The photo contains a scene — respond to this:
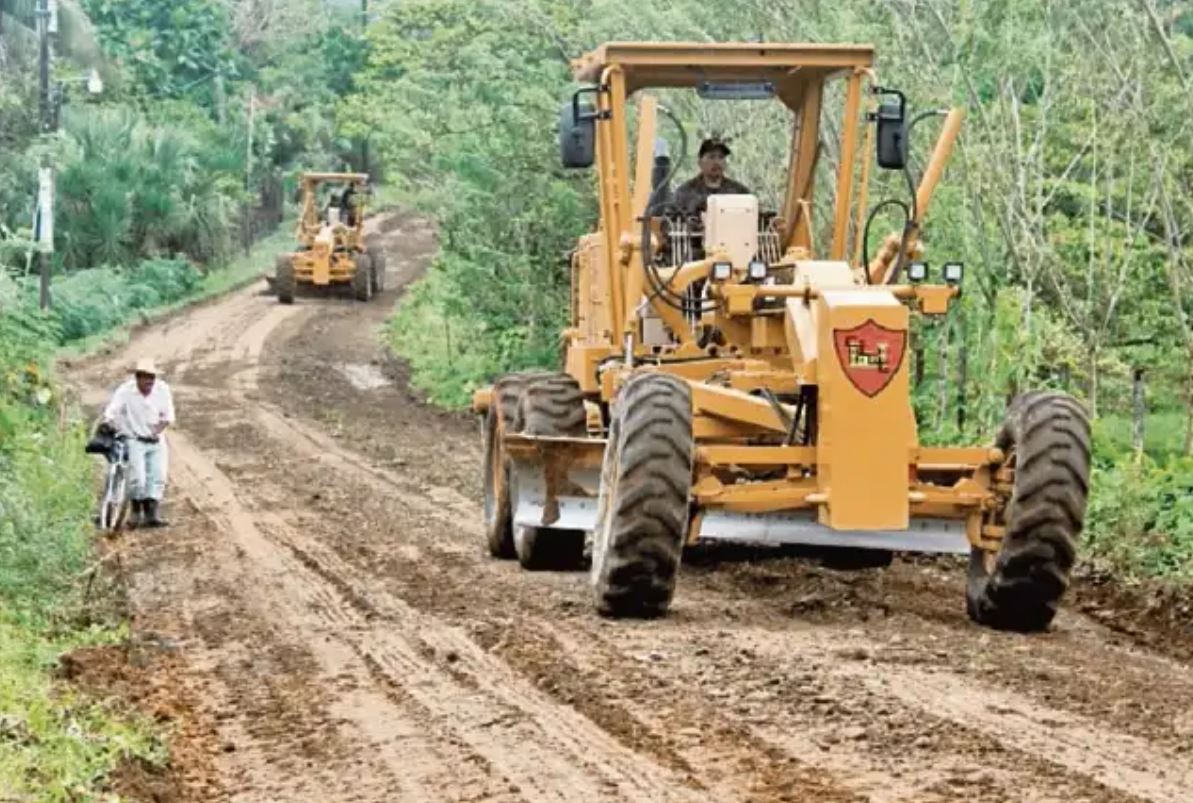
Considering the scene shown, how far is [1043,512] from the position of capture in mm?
10992

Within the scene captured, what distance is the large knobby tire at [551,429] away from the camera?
13.5 m

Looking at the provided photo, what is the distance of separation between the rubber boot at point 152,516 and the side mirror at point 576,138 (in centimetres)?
618

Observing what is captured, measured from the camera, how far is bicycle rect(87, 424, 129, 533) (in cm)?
1689

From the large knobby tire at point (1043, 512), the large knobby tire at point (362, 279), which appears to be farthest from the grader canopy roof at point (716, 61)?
the large knobby tire at point (362, 279)

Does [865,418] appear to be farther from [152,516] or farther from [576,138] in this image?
[152,516]

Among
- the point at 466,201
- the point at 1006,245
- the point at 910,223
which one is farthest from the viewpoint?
the point at 466,201

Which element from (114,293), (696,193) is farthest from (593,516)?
(114,293)

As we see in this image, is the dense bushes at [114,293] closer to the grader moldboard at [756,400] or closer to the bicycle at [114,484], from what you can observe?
the bicycle at [114,484]

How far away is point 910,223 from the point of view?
12.2m

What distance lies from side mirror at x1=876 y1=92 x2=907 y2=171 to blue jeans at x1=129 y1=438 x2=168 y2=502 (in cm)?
713

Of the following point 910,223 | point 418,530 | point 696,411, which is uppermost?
point 910,223

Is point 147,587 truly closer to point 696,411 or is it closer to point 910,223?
point 696,411

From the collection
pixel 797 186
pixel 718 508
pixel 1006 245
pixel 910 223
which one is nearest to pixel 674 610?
pixel 718 508

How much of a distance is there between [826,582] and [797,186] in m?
2.51
